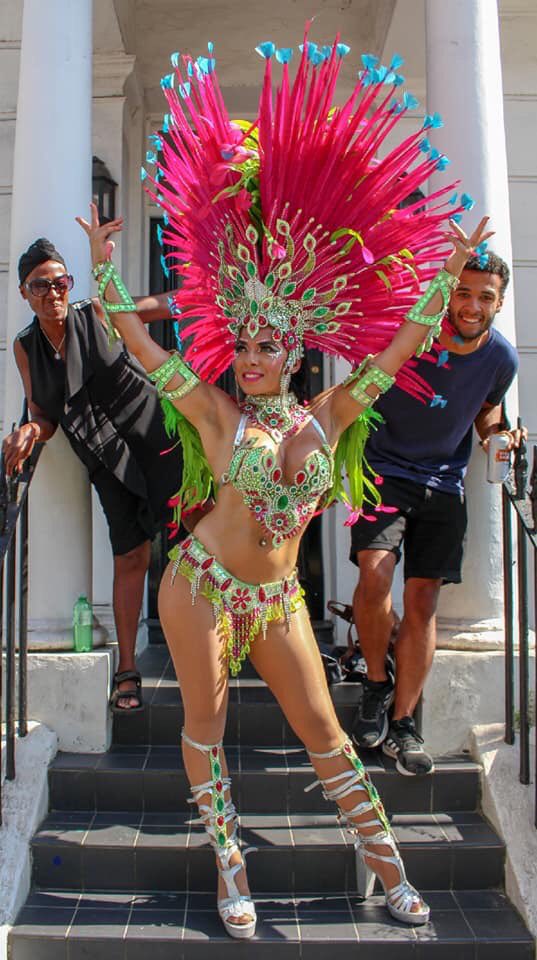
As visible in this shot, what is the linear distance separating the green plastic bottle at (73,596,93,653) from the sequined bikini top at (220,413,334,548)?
51.6 inches

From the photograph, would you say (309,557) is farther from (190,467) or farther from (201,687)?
(201,687)

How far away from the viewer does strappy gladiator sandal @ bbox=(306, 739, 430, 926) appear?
10.2 ft

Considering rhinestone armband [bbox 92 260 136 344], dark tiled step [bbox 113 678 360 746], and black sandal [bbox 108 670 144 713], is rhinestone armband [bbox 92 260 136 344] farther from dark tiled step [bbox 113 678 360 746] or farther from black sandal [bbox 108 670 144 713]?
dark tiled step [bbox 113 678 360 746]

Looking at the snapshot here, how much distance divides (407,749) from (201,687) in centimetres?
106

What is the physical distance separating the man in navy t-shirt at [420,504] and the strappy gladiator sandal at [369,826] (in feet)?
1.75

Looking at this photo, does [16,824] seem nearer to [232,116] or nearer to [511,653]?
[511,653]

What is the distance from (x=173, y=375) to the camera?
3.05 metres

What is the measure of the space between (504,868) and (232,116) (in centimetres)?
480

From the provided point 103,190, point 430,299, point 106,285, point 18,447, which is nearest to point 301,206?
point 430,299

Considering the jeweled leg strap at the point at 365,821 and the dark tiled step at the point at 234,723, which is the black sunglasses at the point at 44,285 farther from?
the jeweled leg strap at the point at 365,821

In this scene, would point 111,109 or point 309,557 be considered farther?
point 309,557

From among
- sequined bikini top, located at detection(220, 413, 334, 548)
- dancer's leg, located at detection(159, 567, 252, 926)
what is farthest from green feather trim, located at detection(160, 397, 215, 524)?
dancer's leg, located at detection(159, 567, 252, 926)

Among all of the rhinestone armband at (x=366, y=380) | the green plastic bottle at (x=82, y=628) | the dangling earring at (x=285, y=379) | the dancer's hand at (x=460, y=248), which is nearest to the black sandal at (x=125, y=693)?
the green plastic bottle at (x=82, y=628)

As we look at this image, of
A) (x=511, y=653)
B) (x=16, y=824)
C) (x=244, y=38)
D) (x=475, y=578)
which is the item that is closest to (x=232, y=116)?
(x=244, y=38)
